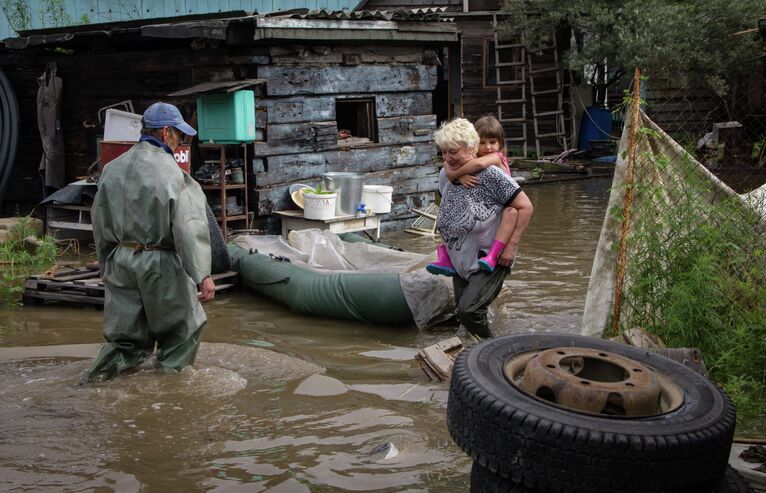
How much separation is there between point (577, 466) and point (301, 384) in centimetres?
301

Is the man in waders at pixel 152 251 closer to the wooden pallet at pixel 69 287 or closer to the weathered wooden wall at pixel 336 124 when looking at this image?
the wooden pallet at pixel 69 287

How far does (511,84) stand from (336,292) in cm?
1460

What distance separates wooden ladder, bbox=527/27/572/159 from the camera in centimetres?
2094

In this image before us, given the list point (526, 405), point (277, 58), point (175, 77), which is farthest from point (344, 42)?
point (526, 405)

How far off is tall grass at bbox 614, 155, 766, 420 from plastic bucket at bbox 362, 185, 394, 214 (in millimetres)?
5671

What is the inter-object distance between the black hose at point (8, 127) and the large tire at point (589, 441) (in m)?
11.9

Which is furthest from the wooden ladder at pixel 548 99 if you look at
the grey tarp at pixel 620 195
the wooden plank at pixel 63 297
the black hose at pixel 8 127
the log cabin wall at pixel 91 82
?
the grey tarp at pixel 620 195

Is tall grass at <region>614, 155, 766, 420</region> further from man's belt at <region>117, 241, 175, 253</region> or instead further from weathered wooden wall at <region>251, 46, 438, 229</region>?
weathered wooden wall at <region>251, 46, 438, 229</region>

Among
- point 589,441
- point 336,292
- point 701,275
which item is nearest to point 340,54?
point 336,292

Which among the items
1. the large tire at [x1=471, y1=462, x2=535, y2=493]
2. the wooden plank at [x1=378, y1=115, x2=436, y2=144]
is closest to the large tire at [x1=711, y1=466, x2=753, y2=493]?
the large tire at [x1=471, y1=462, x2=535, y2=493]

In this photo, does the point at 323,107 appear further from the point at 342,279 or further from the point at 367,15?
the point at 342,279

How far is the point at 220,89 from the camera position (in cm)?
1009

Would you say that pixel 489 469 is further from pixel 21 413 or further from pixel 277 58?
pixel 277 58

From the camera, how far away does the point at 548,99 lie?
2178 cm
